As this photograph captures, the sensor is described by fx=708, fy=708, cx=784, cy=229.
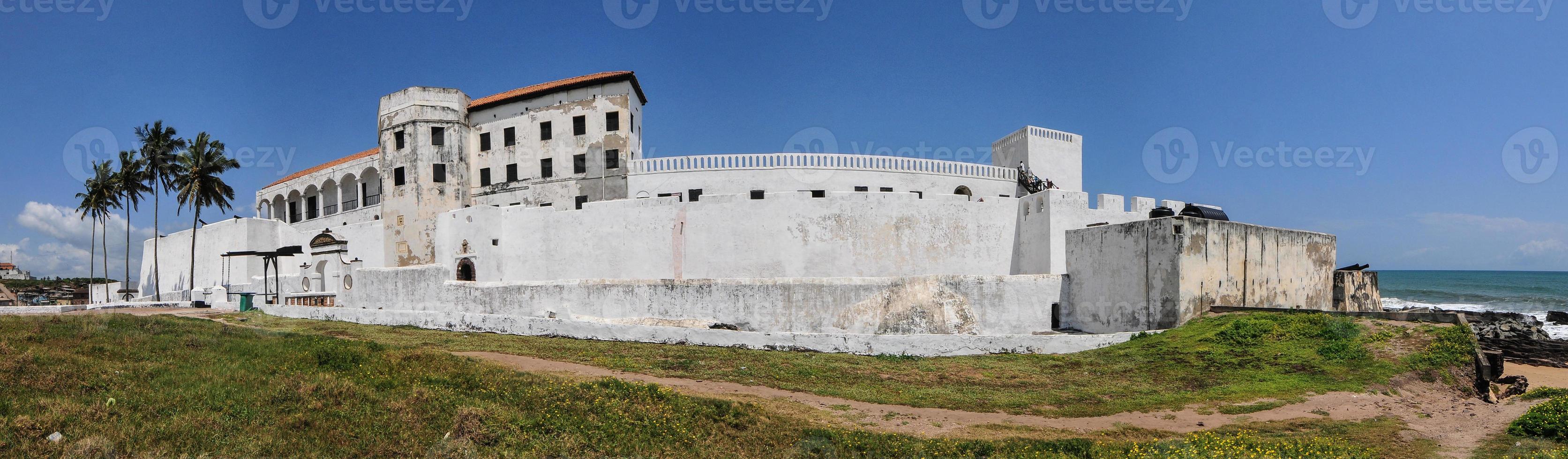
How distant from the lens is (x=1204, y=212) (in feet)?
68.2

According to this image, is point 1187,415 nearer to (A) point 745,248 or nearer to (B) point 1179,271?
(B) point 1179,271

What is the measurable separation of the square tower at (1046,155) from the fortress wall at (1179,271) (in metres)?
8.07

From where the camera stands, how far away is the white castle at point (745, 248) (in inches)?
721

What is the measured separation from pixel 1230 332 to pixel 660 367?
1215cm

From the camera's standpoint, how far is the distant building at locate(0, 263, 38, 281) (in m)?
82.2

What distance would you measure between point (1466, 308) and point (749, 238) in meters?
54.9

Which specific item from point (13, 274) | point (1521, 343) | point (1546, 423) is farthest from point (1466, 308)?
point (13, 274)

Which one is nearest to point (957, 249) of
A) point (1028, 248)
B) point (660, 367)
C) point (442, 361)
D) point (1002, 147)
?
point (1028, 248)

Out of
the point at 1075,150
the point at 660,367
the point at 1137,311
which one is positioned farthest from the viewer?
the point at 1075,150

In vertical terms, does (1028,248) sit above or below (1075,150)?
below

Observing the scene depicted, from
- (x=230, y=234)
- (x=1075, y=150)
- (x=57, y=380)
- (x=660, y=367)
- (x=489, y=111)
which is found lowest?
(x=660, y=367)

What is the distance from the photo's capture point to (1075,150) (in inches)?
1171

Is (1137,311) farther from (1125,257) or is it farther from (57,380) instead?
(57,380)

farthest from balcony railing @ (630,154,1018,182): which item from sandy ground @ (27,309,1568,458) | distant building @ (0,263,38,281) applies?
distant building @ (0,263,38,281)
